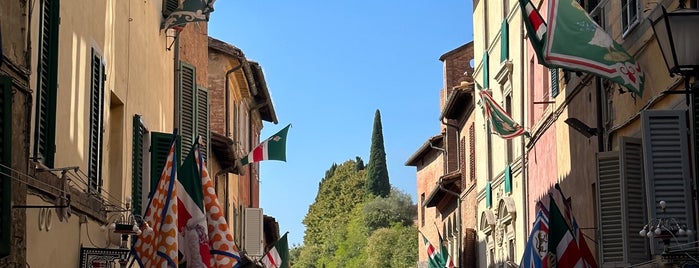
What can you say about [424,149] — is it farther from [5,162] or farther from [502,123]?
[5,162]

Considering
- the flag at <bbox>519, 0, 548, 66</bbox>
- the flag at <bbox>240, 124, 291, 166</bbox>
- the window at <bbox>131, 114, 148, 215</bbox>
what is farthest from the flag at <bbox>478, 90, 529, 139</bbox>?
the window at <bbox>131, 114, 148, 215</bbox>

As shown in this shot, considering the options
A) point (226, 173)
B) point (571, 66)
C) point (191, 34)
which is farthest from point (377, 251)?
point (571, 66)

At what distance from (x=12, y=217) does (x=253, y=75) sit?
91.8 feet

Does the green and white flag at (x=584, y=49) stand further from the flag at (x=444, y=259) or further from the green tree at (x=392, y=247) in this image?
the green tree at (x=392, y=247)

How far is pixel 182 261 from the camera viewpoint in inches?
597

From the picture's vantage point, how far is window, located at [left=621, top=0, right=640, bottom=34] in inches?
674

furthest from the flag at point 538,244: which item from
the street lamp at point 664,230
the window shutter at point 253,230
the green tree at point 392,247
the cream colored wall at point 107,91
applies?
the green tree at point 392,247

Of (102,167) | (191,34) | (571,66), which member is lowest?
(102,167)

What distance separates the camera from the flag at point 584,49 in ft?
53.2

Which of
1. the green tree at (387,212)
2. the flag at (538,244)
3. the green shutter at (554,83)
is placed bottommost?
the flag at (538,244)

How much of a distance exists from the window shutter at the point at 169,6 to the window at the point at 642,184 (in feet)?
25.3

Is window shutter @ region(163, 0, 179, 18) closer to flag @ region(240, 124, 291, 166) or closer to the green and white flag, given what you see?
the green and white flag

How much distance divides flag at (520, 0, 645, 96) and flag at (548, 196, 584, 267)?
193 centimetres

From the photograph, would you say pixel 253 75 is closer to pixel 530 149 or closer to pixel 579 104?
pixel 530 149
